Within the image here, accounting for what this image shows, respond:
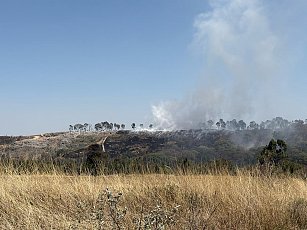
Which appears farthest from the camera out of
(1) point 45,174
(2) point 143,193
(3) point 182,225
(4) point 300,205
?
(1) point 45,174

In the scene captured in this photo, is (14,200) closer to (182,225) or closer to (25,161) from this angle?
(182,225)

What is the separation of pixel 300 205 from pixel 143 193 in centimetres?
221

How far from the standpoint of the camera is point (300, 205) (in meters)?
4.67

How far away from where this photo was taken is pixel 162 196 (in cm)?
545

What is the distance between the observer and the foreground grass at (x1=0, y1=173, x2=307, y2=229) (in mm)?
3770

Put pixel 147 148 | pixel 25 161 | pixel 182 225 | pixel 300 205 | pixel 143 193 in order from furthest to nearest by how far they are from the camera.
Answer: pixel 147 148 → pixel 25 161 → pixel 143 193 → pixel 300 205 → pixel 182 225

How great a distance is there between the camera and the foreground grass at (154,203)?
377 cm

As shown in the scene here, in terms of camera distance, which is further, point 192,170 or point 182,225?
point 192,170

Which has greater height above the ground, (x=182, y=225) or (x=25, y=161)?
(x=25, y=161)

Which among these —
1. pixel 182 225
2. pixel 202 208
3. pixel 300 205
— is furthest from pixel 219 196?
pixel 182 225

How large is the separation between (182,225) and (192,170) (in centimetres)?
370

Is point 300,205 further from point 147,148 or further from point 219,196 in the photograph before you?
point 147,148

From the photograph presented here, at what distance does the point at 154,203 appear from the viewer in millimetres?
5098

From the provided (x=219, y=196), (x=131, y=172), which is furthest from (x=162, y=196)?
(x=131, y=172)
